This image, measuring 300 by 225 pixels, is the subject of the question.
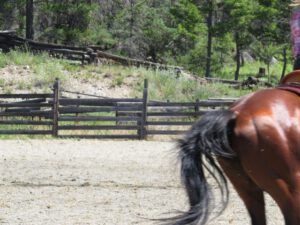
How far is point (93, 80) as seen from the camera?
2412cm

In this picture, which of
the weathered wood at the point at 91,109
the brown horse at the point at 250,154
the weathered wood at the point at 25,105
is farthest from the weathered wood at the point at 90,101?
the brown horse at the point at 250,154

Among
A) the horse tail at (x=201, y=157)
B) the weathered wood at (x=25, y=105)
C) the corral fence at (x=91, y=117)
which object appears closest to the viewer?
the horse tail at (x=201, y=157)

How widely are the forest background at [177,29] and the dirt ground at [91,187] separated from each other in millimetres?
23189

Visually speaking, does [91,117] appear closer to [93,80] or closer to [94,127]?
[94,127]

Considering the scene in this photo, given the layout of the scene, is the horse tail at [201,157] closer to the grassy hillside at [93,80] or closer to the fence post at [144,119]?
the fence post at [144,119]

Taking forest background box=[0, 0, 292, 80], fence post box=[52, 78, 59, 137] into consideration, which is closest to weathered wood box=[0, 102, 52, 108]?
fence post box=[52, 78, 59, 137]

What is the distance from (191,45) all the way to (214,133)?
128 feet

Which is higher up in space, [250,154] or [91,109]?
[250,154]

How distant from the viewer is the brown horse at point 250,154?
388 centimetres

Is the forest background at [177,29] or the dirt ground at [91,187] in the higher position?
the forest background at [177,29]

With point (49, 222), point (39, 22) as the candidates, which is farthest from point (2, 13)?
point (49, 222)

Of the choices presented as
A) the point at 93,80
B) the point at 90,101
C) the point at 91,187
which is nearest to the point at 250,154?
the point at 91,187

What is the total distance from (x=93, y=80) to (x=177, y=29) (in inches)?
638

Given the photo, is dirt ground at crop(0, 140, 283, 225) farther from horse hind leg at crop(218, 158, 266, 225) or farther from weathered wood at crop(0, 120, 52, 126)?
weathered wood at crop(0, 120, 52, 126)
